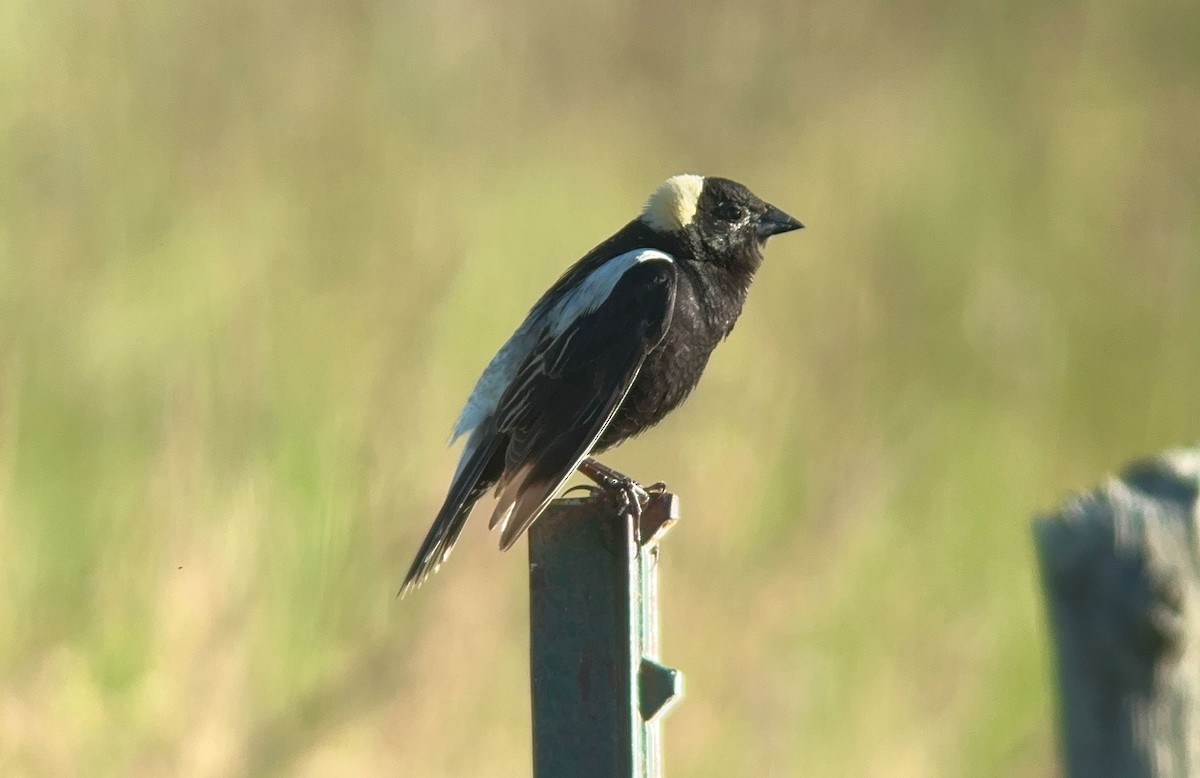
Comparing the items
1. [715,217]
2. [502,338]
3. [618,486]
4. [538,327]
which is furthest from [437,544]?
[502,338]

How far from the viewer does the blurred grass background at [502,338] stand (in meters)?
3.14

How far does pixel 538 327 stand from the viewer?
334 centimetres

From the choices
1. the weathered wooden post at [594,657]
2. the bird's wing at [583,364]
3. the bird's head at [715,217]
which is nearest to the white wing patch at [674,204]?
the bird's head at [715,217]

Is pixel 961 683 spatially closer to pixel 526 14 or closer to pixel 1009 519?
pixel 1009 519

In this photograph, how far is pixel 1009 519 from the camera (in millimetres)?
4297

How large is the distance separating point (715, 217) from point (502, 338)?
832 millimetres

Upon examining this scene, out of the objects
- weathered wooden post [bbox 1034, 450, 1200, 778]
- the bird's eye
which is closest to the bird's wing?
the bird's eye

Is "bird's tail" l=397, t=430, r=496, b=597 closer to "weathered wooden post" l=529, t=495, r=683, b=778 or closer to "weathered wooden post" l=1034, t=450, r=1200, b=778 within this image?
"weathered wooden post" l=529, t=495, r=683, b=778

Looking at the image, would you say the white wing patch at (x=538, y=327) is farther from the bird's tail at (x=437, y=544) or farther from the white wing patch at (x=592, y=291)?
the bird's tail at (x=437, y=544)

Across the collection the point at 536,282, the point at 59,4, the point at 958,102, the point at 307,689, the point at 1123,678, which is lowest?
the point at 1123,678

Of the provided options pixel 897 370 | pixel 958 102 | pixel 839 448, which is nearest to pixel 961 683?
pixel 839 448

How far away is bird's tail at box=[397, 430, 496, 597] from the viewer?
284 centimetres

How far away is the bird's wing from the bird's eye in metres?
0.38

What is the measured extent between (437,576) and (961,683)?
4.29 ft
